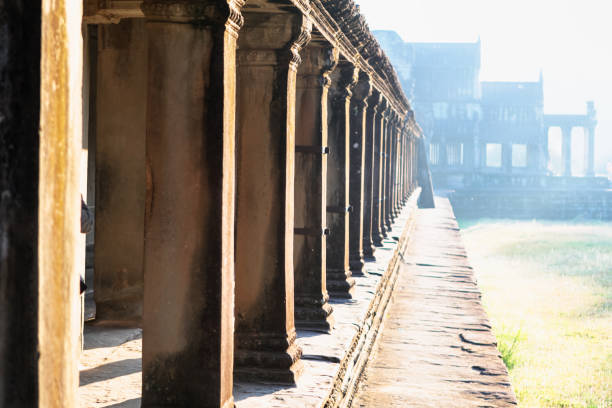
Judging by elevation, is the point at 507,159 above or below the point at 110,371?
above

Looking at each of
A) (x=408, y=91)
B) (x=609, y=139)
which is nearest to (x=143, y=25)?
(x=408, y=91)

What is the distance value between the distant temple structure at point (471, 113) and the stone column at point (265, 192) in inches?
1555

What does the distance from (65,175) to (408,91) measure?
140ft

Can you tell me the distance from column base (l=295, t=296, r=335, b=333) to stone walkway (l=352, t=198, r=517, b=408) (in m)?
0.51

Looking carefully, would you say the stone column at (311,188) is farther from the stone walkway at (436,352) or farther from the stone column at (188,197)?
the stone column at (188,197)

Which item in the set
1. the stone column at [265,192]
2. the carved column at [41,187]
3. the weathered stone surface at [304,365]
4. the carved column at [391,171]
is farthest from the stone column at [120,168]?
the carved column at [391,171]

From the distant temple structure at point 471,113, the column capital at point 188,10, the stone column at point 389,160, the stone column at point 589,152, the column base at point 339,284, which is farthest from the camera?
the stone column at point 589,152

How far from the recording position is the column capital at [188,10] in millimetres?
2627

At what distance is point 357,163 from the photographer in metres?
8.00

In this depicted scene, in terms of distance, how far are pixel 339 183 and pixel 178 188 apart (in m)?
3.98

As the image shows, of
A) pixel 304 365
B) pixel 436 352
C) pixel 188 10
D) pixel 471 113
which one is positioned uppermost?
pixel 471 113

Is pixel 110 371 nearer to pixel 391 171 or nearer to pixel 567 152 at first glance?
pixel 391 171

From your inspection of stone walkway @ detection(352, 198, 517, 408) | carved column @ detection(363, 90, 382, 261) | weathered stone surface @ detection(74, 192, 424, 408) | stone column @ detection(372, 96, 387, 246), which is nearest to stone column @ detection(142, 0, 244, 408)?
weathered stone surface @ detection(74, 192, 424, 408)

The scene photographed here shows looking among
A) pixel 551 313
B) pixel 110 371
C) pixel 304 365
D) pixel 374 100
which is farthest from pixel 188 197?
pixel 551 313
